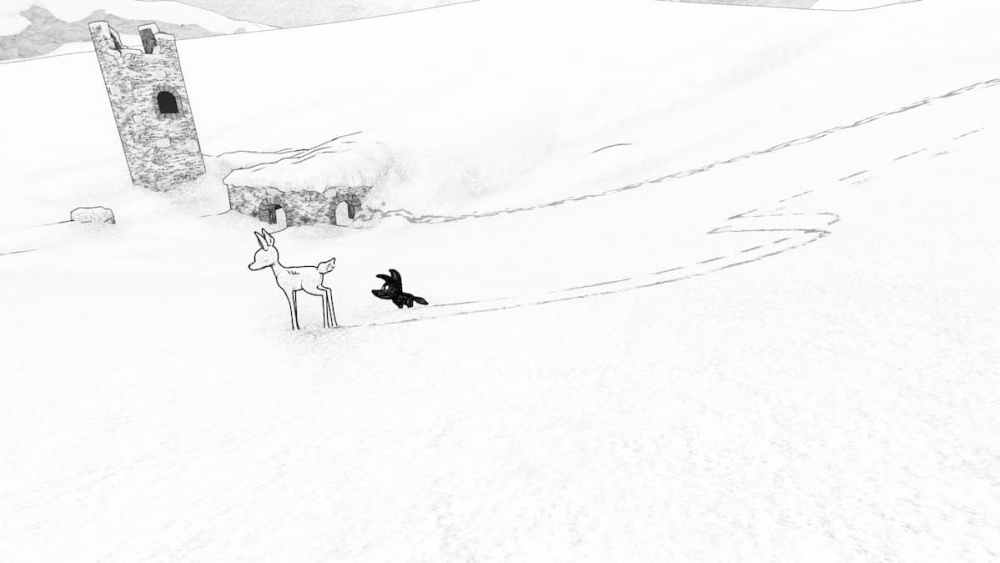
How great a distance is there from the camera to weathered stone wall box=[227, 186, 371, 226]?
1717cm

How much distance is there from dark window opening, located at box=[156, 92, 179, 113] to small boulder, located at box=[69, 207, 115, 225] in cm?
432

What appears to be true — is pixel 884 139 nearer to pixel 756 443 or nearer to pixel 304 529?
pixel 756 443

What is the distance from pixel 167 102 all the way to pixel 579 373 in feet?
66.3

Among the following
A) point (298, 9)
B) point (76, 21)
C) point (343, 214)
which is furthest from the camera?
point (298, 9)

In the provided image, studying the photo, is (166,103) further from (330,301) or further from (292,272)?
(330,301)

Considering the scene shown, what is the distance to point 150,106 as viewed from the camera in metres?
18.4

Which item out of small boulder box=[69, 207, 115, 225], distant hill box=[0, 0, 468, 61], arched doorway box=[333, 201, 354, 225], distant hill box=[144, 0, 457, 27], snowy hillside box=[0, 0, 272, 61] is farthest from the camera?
distant hill box=[144, 0, 457, 27]

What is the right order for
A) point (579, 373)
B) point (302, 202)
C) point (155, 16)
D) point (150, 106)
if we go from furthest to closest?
1. point (155, 16)
2. point (150, 106)
3. point (302, 202)
4. point (579, 373)

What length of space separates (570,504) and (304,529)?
3.99 feet

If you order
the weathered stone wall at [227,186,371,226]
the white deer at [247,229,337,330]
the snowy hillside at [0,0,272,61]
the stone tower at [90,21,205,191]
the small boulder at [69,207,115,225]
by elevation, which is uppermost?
the snowy hillside at [0,0,272,61]

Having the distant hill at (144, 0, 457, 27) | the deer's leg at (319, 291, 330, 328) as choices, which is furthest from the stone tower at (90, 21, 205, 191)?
the distant hill at (144, 0, 457, 27)

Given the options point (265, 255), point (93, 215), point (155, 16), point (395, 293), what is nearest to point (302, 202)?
point (93, 215)

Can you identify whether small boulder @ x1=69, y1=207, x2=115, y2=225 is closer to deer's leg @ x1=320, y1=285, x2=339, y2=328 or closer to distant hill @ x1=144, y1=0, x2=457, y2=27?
deer's leg @ x1=320, y1=285, x2=339, y2=328

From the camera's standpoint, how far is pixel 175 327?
26.5 feet
